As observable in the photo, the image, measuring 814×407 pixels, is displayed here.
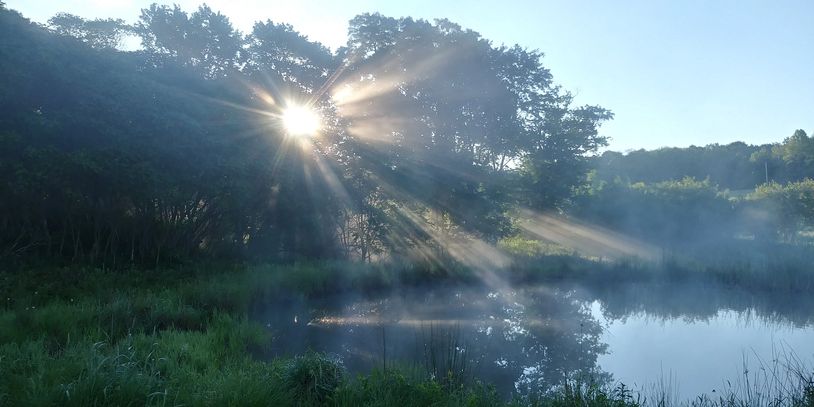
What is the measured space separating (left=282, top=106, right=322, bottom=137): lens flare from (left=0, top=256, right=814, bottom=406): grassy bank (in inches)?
189

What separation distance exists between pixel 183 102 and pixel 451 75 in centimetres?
1061

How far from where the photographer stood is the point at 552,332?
10.7 metres

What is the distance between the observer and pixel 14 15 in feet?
39.3

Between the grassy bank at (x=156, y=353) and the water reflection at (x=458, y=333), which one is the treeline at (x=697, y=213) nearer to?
the water reflection at (x=458, y=333)

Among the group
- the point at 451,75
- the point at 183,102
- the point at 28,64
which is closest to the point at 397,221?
the point at 451,75

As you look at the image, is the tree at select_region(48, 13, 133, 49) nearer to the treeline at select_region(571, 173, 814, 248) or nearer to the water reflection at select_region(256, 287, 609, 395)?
the water reflection at select_region(256, 287, 609, 395)

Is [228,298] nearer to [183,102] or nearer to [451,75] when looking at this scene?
[183,102]

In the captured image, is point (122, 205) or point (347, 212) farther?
point (347, 212)

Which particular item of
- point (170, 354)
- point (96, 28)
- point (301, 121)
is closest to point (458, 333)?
point (170, 354)

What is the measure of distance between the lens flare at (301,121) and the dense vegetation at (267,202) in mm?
293

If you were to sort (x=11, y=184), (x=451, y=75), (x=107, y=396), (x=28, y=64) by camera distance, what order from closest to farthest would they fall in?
(x=107, y=396)
(x=11, y=184)
(x=28, y=64)
(x=451, y=75)

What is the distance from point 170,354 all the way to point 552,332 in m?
6.82

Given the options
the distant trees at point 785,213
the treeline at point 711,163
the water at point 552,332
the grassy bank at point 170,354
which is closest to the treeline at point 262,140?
the grassy bank at point 170,354

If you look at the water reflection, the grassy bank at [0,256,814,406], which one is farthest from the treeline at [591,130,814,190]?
the grassy bank at [0,256,814,406]
